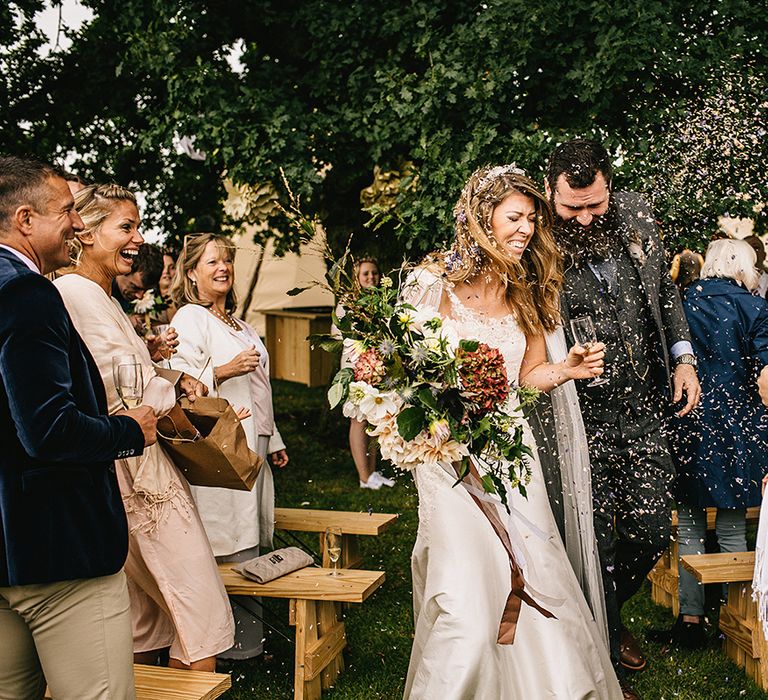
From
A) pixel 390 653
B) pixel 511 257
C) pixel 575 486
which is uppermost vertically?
pixel 511 257

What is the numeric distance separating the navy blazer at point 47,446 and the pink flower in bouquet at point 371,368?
2.72 feet

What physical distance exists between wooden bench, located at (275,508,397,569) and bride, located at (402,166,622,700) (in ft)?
4.47

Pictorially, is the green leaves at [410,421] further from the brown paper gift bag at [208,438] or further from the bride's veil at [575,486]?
the bride's veil at [575,486]

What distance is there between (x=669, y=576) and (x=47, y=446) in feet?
13.5

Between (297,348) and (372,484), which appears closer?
(372,484)

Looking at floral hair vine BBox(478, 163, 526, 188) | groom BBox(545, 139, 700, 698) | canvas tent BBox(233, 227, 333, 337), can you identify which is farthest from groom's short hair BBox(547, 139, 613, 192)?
canvas tent BBox(233, 227, 333, 337)

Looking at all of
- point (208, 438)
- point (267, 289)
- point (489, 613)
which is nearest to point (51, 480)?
point (208, 438)

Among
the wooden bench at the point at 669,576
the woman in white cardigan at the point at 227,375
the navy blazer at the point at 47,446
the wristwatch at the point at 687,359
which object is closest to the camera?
the navy blazer at the point at 47,446

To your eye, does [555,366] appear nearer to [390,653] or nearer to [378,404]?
[378,404]

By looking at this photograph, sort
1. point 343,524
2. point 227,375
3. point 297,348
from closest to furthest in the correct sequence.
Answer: point 227,375 < point 343,524 < point 297,348

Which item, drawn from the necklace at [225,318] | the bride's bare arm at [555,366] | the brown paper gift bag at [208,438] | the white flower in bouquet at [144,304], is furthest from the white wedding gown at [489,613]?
the white flower in bouquet at [144,304]

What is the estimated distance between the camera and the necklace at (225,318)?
16.2ft

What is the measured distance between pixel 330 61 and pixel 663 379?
456 centimetres

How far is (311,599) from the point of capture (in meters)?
4.20
